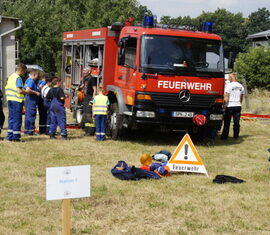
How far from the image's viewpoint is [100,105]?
12.7 metres

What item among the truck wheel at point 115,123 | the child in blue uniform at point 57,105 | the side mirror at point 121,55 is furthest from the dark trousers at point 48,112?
the side mirror at point 121,55

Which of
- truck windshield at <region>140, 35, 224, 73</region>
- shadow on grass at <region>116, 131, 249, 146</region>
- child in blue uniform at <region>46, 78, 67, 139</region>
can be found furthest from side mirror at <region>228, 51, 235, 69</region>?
child in blue uniform at <region>46, 78, 67, 139</region>

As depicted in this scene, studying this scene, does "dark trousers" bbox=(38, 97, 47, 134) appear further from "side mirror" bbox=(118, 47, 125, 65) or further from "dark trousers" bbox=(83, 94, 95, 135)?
"side mirror" bbox=(118, 47, 125, 65)

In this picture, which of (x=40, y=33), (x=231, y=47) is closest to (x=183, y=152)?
(x=40, y=33)

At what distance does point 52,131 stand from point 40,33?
1179 inches

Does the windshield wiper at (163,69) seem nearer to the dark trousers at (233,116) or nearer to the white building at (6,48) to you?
the dark trousers at (233,116)

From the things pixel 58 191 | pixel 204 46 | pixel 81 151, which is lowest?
pixel 81 151

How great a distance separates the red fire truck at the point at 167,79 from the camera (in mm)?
11609

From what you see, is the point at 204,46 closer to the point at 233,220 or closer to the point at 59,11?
the point at 233,220

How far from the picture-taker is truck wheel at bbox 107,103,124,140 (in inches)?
495

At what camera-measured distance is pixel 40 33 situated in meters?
41.4

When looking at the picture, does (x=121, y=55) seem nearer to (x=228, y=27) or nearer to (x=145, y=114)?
(x=145, y=114)

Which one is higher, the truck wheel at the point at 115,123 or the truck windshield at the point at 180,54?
the truck windshield at the point at 180,54

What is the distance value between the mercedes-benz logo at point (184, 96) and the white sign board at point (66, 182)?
24.4 feet
